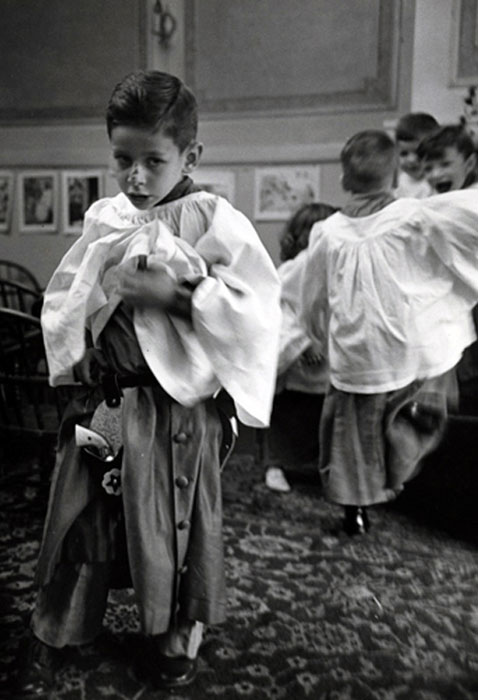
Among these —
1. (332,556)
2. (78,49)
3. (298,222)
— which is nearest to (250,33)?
(78,49)

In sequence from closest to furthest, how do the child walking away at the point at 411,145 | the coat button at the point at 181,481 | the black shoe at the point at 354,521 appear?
the coat button at the point at 181,481 → the black shoe at the point at 354,521 → the child walking away at the point at 411,145

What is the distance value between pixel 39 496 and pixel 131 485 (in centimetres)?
150

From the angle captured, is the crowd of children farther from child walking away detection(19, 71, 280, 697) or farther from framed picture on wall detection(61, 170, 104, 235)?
framed picture on wall detection(61, 170, 104, 235)

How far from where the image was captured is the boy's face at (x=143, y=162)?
4.54 ft

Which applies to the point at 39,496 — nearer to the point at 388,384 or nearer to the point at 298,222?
the point at 388,384

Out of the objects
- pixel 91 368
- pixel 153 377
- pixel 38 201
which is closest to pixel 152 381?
pixel 153 377

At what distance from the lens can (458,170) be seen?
2611 mm

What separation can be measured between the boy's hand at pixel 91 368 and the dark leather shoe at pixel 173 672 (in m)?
0.63

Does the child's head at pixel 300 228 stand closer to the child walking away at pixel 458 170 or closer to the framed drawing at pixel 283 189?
the child walking away at pixel 458 170

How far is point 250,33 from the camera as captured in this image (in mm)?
4527

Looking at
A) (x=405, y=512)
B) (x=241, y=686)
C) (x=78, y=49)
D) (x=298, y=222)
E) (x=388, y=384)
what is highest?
(x=78, y=49)

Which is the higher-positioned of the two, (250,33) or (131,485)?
(250,33)

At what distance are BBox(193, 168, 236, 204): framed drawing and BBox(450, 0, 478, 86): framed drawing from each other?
1491 millimetres

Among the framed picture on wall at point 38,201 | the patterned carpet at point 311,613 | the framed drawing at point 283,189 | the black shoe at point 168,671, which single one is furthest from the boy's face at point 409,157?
the black shoe at point 168,671
